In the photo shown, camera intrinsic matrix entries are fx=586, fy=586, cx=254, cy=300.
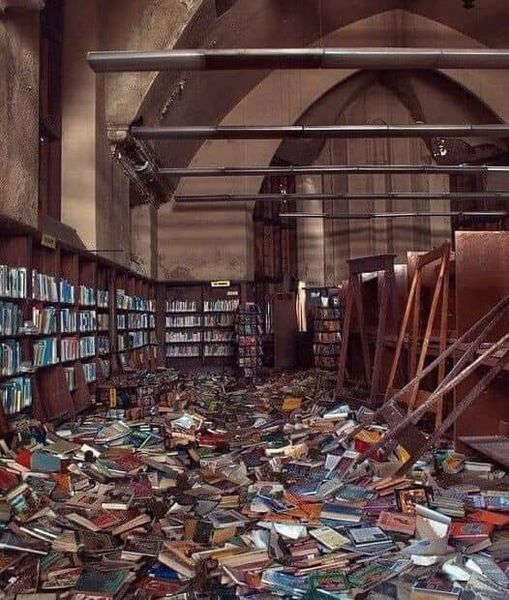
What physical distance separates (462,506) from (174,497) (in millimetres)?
1838

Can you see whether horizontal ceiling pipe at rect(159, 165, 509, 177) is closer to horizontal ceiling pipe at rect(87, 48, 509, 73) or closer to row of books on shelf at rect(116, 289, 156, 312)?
row of books on shelf at rect(116, 289, 156, 312)

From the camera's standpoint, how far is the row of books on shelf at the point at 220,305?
14.0 m

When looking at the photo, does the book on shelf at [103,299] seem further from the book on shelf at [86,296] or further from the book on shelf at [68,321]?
the book on shelf at [68,321]

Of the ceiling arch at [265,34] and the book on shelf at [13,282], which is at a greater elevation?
the ceiling arch at [265,34]

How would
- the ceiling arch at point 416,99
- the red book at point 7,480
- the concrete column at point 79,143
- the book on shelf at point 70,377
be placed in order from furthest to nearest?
the ceiling arch at point 416,99 → the concrete column at point 79,143 → the book on shelf at point 70,377 → the red book at point 7,480

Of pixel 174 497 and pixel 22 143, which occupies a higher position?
pixel 22 143

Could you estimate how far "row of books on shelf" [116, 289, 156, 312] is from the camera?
9.60m

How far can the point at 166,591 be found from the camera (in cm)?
266

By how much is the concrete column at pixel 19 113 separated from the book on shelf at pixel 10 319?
91 centimetres

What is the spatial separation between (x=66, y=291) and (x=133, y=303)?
3980 mm

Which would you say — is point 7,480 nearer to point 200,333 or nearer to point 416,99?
point 200,333

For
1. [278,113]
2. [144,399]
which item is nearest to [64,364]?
[144,399]

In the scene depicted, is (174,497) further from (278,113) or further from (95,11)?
(278,113)

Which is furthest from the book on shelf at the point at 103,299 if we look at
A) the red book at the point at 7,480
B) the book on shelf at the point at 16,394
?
the red book at the point at 7,480
